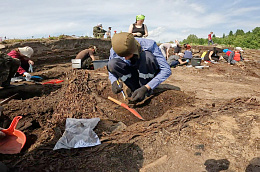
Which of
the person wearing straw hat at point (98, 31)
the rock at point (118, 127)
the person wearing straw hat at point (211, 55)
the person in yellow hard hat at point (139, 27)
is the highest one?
the person wearing straw hat at point (98, 31)

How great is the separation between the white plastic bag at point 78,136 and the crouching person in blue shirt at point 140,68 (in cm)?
77

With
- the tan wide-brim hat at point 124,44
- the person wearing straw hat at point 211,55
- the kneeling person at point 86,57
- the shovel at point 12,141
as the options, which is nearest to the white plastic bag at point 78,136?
the shovel at point 12,141

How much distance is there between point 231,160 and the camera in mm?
1558

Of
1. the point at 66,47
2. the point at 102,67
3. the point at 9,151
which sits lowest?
the point at 9,151

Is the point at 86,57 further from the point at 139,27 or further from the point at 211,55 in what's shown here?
the point at 211,55

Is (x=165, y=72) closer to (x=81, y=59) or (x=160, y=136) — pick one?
(x=160, y=136)

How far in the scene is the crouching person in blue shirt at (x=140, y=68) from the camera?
2538 mm

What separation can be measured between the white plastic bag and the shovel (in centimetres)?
47

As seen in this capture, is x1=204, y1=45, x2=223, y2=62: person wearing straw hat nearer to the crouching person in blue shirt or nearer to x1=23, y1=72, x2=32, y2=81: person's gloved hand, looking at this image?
the crouching person in blue shirt

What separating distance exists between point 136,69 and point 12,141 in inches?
79.8

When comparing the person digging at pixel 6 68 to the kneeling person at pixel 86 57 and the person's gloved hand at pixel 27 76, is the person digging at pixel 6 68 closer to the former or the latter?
the person's gloved hand at pixel 27 76

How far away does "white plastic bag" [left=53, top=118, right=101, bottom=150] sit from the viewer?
1.76 m

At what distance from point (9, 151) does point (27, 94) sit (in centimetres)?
201

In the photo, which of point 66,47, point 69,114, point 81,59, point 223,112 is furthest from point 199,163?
point 66,47
